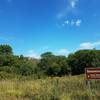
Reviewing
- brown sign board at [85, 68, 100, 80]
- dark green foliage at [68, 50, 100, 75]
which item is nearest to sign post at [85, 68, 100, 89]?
brown sign board at [85, 68, 100, 80]

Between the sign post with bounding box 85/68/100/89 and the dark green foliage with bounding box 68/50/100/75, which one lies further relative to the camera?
the dark green foliage with bounding box 68/50/100/75

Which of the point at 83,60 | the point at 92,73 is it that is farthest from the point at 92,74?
the point at 83,60

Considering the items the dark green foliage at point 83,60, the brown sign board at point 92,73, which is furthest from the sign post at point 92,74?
the dark green foliage at point 83,60

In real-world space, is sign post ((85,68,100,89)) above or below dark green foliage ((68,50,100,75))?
below

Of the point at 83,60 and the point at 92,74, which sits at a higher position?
the point at 83,60

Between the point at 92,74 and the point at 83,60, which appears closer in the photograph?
the point at 92,74

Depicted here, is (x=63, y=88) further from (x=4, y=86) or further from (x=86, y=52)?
(x=86, y=52)

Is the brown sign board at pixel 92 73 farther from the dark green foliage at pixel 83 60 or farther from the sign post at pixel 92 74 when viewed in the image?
the dark green foliage at pixel 83 60

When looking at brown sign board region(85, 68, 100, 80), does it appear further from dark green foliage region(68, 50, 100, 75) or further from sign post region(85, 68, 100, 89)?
dark green foliage region(68, 50, 100, 75)

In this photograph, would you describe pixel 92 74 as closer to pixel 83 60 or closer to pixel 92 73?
pixel 92 73

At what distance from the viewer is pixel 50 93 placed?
12633 mm

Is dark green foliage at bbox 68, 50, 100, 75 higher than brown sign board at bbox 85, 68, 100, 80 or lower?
higher

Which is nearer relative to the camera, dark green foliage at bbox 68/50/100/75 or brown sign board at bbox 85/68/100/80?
brown sign board at bbox 85/68/100/80

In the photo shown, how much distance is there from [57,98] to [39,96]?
868 millimetres
